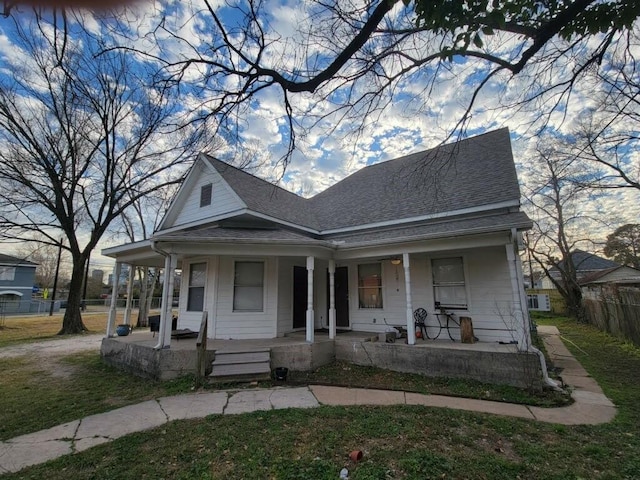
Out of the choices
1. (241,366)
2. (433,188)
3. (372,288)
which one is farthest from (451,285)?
(241,366)

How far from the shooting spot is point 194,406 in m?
5.18

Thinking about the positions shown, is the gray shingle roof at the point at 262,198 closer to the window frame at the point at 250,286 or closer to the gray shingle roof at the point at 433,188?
the gray shingle roof at the point at 433,188

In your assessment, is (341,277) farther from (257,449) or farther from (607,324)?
(607,324)

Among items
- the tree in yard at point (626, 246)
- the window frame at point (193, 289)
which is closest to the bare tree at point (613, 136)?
the window frame at point (193, 289)

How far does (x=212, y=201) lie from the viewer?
10.6m

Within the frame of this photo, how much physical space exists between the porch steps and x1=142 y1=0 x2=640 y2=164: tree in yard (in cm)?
436

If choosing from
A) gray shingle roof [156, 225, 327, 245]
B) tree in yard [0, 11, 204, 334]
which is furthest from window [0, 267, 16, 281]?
gray shingle roof [156, 225, 327, 245]

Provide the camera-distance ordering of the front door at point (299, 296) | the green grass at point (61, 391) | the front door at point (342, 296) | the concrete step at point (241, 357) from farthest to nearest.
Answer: the front door at point (342, 296) → the front door at point (299, 296) → the concrete step at point (241, 357) → the green grass at point (61, 391)

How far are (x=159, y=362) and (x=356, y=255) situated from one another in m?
5.29

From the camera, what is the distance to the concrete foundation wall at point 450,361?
6.02 metres

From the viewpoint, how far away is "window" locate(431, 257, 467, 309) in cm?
832

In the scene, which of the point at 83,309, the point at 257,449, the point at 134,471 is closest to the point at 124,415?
the point at 134,471

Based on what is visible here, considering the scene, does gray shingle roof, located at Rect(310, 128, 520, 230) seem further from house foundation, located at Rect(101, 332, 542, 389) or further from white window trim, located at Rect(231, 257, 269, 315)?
house foundation, located at Rect(101, 332, 542, 389)

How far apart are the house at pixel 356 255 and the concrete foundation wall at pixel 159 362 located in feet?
1.20
